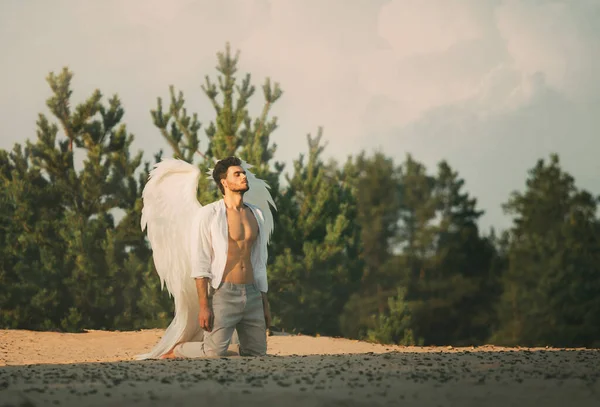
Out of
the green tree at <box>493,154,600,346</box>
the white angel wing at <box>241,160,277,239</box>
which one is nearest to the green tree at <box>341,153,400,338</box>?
the green tree at <box>493,154,600,346</box>

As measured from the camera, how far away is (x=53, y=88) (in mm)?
23734

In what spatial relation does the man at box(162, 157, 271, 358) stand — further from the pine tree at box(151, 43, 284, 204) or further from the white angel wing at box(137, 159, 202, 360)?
the pine tree at box(151, 43, 284, 204)

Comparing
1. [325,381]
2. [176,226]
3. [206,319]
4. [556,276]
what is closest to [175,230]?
[176,226]

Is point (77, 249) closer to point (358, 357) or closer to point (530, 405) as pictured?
point (358, 357)

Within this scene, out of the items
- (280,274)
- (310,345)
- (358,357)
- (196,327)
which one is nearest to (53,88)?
(280,274)

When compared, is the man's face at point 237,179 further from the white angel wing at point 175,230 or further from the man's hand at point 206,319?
the man's hand at point 206,319

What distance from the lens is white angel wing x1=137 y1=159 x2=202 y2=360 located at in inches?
361

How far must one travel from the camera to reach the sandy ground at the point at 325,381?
5.23m

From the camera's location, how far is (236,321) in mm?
8438

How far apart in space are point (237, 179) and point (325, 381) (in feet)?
10.3

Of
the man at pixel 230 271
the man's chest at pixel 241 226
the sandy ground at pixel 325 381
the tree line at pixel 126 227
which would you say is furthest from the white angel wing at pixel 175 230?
the tree line at pixel 126 227

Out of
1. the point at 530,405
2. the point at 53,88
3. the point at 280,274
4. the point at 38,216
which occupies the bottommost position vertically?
the point at 530,405

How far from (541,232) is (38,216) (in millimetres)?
22179

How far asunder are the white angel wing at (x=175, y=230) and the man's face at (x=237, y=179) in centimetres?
81
